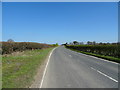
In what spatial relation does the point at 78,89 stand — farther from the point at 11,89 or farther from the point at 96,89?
the point at 11,89

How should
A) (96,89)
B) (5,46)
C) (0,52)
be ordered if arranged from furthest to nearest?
(5,46) < (0,52) < (96,89)

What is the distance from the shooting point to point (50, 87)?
7.32 metres

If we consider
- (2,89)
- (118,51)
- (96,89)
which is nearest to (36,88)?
(2,89)

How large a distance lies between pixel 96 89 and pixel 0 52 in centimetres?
2606

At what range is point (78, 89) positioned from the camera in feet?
22.9

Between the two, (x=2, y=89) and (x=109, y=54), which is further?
(x=109, y=54)

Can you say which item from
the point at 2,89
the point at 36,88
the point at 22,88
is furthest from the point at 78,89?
the point at 2,89

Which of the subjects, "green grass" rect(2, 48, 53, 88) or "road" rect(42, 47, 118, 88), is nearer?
"road" rect(42, 47, 118, 88)

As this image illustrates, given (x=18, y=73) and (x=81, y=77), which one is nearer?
(x=81, y=77)

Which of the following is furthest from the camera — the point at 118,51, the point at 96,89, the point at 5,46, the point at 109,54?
the point at 5,46

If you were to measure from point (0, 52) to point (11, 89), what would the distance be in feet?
79.7

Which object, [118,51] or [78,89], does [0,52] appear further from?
[78,89]

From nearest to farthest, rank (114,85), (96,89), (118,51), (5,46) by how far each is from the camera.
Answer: (96,89) < (114,85) < (118,51) < (5,46)

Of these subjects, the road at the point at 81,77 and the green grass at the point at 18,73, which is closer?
the road at the point at 81,77
